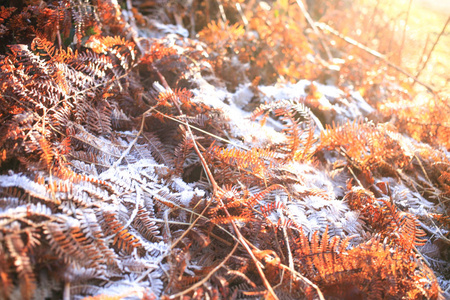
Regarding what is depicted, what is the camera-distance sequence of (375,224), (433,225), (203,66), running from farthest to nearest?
(203,66)
(433,225)
(375,224)

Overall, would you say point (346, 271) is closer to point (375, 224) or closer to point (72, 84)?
point (375, 224)

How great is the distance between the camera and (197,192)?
120cm

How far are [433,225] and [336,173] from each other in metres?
0.53

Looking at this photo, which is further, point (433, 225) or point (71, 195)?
point (433, 225)

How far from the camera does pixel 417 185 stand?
65.6 inches

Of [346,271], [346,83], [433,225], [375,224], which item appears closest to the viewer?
[346,271]

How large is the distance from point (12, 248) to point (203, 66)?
1396 millimetres

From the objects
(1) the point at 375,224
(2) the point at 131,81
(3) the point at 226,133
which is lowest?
(1) the point at 375,224

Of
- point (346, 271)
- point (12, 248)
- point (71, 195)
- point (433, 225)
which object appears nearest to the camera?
point (12, 248)

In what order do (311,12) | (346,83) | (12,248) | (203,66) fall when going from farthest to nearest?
(311,12) → (346,83) → (203,66) → (12,248)

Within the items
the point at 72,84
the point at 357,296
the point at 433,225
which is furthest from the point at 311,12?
the point at 357,296

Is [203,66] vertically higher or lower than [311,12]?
lower

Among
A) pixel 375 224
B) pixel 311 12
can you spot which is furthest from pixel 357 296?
pixel 311 12

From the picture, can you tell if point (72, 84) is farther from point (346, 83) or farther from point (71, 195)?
point (346, 83)
